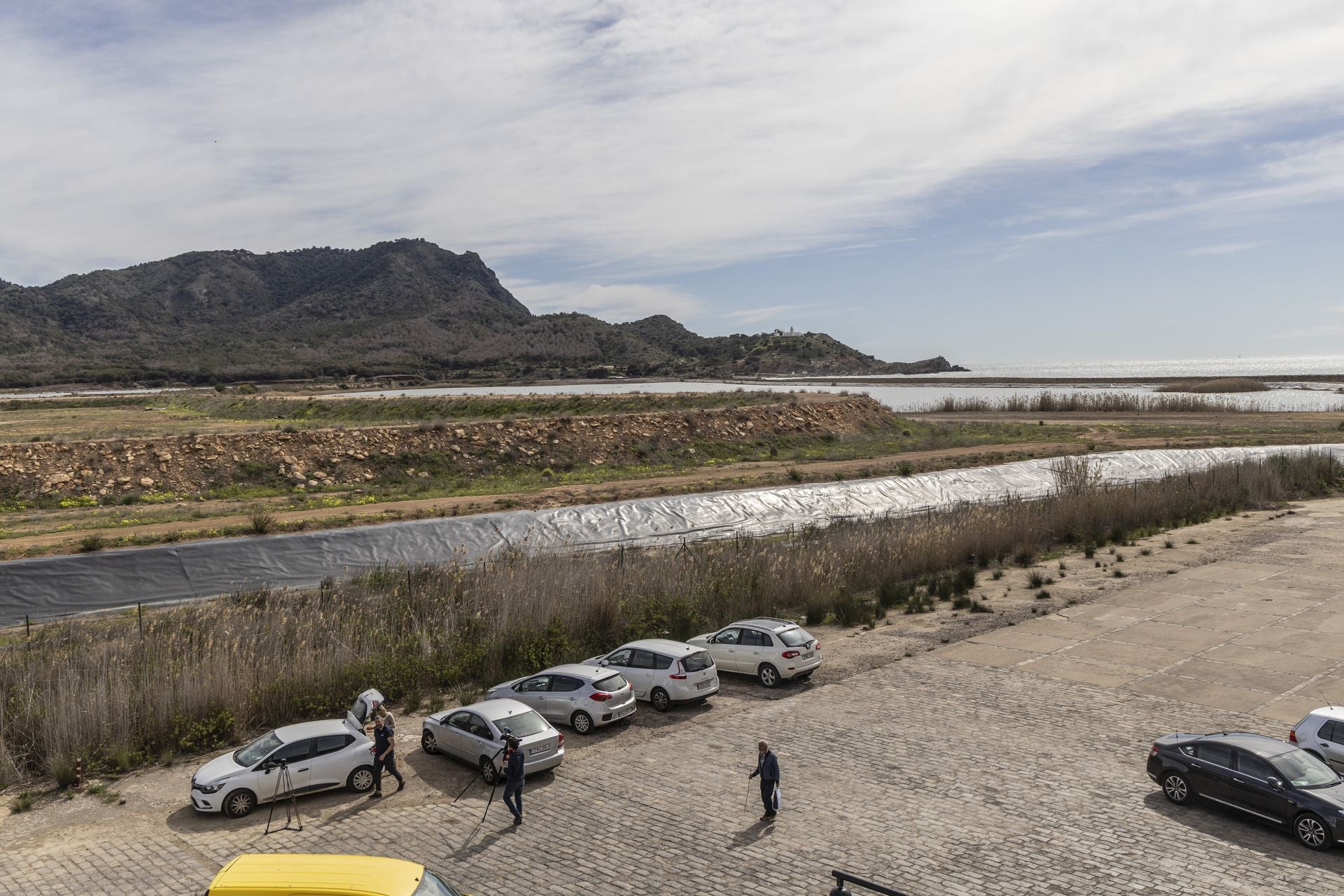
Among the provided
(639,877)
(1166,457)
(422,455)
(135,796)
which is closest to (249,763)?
(135,796)

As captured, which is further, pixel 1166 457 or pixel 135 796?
pixel 1166 457

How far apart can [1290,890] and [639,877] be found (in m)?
8.83

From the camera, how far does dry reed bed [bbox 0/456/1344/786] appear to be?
1806 centimetres

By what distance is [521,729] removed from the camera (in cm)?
1653

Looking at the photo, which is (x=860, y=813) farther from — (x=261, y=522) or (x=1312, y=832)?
(x=261, y=522)

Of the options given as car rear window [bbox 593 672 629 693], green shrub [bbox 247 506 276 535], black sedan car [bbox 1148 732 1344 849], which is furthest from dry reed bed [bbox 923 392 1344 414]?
black sedan car [bbox 1148 732 1344 849]

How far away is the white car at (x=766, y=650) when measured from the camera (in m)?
21.9

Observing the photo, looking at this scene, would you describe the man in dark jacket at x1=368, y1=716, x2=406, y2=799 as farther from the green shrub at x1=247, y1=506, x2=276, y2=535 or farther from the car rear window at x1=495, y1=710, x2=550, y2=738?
the green shrub at x1=247, y1=506, x2=276, y2=535

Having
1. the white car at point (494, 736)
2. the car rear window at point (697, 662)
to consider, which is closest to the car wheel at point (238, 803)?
the white car at point (494, 736)

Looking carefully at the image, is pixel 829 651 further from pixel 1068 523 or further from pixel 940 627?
pixel 1068 523

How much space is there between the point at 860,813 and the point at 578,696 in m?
6.56

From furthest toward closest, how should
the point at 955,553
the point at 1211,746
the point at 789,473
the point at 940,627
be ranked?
the point at 789,473
the point at 955,553
the point at 940,627
the point at 1211,746

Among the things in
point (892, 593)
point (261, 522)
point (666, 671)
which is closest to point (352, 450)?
point (261, 522)

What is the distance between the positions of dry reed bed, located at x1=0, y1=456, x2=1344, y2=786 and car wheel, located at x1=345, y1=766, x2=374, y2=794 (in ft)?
13.6
